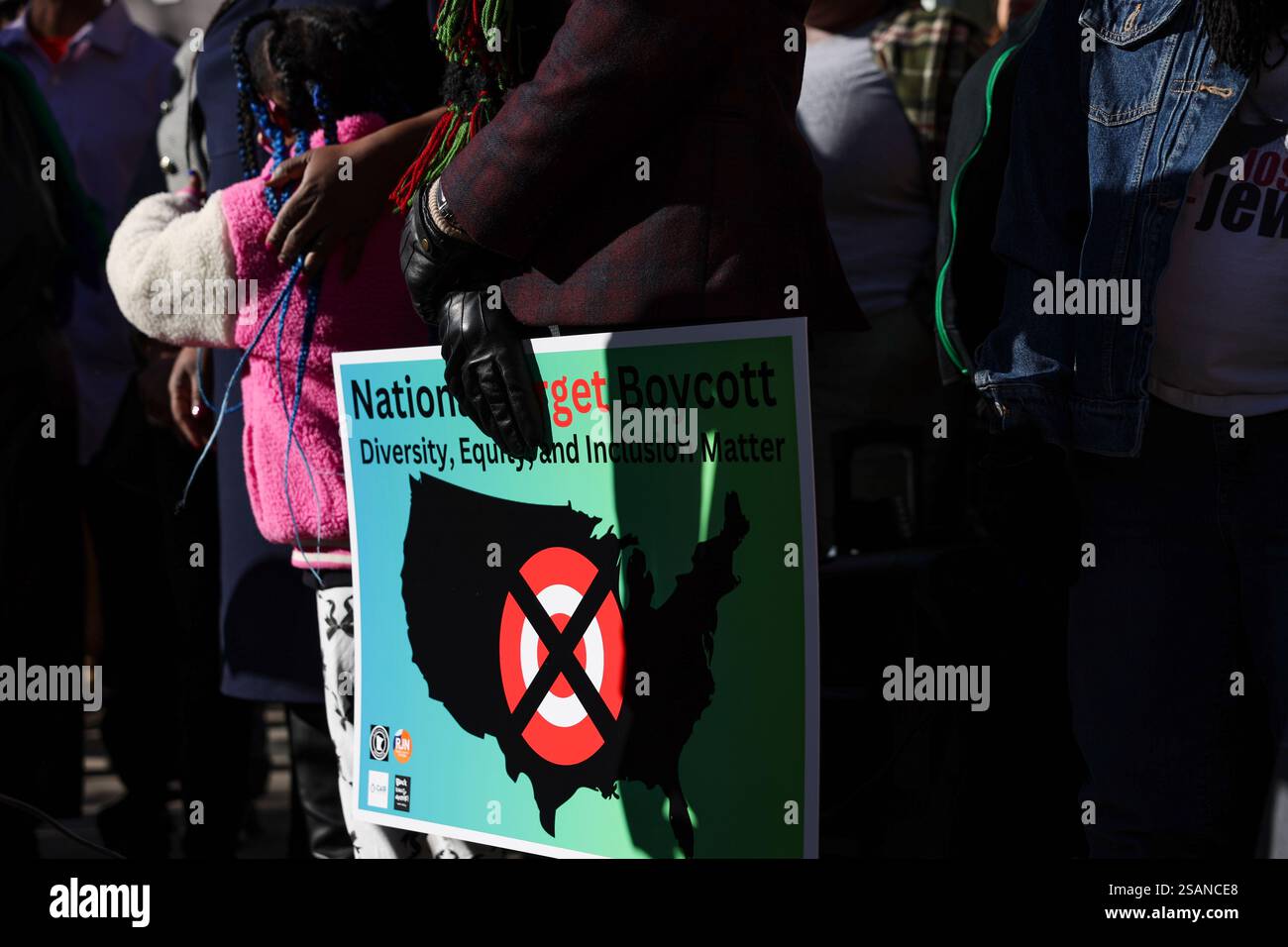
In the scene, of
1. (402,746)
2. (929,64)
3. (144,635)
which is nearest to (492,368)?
(402,746)

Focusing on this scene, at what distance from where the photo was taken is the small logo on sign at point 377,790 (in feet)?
8.02

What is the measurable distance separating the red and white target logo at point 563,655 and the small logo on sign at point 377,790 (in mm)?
304

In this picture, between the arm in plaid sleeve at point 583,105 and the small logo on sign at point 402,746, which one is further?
the small logo on sign at point 402,746

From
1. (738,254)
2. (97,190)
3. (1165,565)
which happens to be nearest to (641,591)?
(738,254)

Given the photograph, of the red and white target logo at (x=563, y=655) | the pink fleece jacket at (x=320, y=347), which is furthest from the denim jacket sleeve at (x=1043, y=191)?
the pink fleece jacket at (x=320, y=347)

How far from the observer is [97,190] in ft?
14.5

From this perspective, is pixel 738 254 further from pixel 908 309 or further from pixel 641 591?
pixel 908 309

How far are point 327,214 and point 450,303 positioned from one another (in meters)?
0.44

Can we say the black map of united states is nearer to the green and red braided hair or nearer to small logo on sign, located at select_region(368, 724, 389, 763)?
small logo on sign, located at select_region(368, 724, 389, 763)

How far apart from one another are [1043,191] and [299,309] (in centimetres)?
119

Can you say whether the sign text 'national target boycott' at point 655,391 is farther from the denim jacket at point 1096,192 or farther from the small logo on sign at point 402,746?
the small logo on sign at point 402,746

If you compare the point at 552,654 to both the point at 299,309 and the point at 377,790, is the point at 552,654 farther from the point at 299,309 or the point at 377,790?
the point at 299,309

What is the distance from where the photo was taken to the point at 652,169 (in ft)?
6.65
